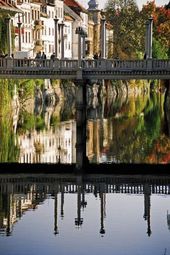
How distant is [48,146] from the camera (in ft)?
179

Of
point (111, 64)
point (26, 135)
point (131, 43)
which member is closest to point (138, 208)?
point (111, 64)

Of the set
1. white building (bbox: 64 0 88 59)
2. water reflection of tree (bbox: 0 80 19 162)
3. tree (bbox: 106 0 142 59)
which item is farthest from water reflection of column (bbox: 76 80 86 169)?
white building (bbox: 64 0 88 59)

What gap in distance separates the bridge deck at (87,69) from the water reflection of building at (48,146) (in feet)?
13.4

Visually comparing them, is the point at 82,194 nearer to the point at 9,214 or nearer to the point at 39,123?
the point at 9,214

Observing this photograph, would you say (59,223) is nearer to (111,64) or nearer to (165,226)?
(165,226)

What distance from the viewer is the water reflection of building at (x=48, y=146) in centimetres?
4912

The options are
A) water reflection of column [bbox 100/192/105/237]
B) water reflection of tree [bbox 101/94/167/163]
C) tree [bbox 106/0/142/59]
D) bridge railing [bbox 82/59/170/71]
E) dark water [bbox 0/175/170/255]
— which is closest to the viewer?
dark water [bbox 0/175/170/255]

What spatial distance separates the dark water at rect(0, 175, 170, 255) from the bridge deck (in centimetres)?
1600

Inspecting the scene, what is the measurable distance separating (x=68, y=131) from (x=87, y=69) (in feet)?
32.1

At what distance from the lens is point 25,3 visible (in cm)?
11206

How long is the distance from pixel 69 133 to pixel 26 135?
425cm

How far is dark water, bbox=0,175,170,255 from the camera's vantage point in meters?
26.6

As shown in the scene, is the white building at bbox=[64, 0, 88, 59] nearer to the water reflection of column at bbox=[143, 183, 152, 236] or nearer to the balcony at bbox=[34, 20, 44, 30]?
the balcony at bbox=[34, 20, 44, 30]

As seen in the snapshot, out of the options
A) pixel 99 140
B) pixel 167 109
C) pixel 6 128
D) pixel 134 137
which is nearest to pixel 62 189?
pixel 99 140
